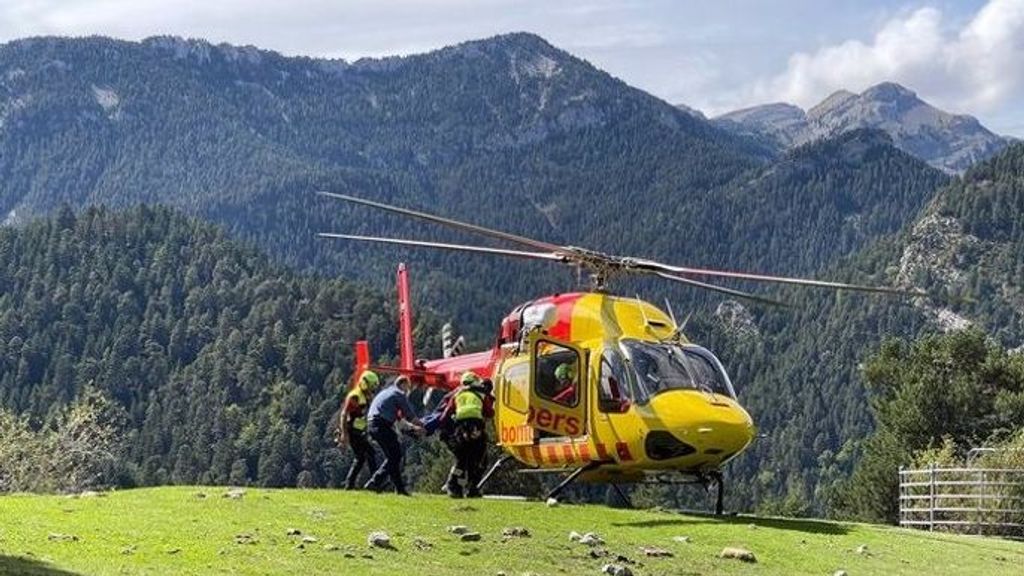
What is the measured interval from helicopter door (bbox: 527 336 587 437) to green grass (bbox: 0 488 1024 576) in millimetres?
1641

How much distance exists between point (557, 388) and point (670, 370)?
2102mm

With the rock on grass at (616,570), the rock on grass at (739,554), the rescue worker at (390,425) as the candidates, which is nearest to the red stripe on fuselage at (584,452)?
the rescue worker at (390,425)

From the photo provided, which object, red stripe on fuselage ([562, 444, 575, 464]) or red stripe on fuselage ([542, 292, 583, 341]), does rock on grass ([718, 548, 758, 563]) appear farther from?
red stripe on fuselage ([542, 292, 583, 341])

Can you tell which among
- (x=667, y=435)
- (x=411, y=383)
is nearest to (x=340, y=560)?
(x=667, y=435)

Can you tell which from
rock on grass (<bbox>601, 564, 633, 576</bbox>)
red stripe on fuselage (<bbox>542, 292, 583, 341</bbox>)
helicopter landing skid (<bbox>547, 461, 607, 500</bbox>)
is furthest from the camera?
red stripe on fuselage (<bbox>542, 292, 583, 341</bbox>)

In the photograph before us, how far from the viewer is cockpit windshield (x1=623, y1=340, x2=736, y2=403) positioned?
866 inches

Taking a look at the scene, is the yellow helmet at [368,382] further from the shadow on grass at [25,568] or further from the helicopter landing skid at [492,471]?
the shadow on grass at [25,568]

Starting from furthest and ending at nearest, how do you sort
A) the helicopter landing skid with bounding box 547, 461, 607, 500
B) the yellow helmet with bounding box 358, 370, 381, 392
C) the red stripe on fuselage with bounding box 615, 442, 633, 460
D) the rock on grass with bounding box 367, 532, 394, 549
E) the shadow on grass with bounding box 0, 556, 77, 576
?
the yellow helmet with bounding box 358, 370, 381, 392, the helicopter landing skid with bounding box 547, 461, 607, 500, the red stripe on fuselage with bounding box 615, 442, 633, 460, the rock on grass with bounding box 367, 532, 394, 549, the shadow on grass with bounding box 0, 556, 77, 576

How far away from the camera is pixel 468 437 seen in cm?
2359

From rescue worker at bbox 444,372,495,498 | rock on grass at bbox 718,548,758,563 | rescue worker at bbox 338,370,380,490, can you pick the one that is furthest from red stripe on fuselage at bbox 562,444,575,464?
rock on grass at bbox 718,548,758,563

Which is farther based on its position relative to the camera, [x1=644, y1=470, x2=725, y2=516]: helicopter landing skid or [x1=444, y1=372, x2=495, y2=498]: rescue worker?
[x1=444, y1=372, x2=495, y2=498]: rescue worker

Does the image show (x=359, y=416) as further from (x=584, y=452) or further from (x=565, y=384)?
(x=584, y=452)

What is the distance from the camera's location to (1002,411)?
5762cm

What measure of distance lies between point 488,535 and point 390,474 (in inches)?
236
